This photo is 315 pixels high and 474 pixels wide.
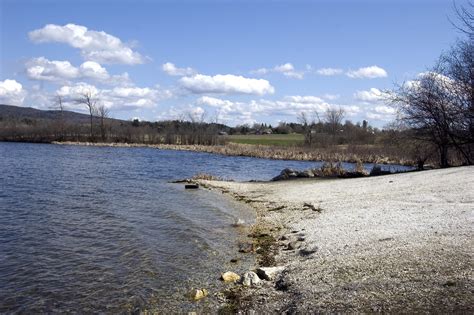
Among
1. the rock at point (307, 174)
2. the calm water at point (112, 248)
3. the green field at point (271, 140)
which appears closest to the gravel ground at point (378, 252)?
the calm water at point (112, 248)

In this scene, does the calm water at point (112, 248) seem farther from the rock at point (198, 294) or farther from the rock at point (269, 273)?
the rock at point (269, 273)

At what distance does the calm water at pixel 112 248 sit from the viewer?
9281mm

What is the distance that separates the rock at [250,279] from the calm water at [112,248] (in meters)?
0.69

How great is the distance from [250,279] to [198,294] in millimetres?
1148

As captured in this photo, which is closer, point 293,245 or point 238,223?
point 293,245

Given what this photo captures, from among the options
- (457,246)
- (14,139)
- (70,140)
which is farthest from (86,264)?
(14,139)

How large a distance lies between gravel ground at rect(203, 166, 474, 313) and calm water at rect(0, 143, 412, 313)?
153 centimetres

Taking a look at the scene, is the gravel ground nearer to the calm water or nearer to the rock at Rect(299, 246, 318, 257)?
the rock at Rect(299, 246, 318, 257)

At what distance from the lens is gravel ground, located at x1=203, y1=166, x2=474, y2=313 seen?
24.8 ft

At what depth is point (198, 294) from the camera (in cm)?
914

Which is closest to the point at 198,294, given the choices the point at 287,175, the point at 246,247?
the point at 246,247

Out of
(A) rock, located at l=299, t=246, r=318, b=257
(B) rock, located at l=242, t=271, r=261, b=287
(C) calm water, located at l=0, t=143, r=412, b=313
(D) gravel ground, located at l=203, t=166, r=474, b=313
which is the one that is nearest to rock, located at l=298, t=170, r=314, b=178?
(C) calm water, located at l=0, t=143, r=412, b=313

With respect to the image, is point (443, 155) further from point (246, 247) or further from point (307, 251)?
point (307, 251)

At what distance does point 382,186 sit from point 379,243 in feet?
36.9
